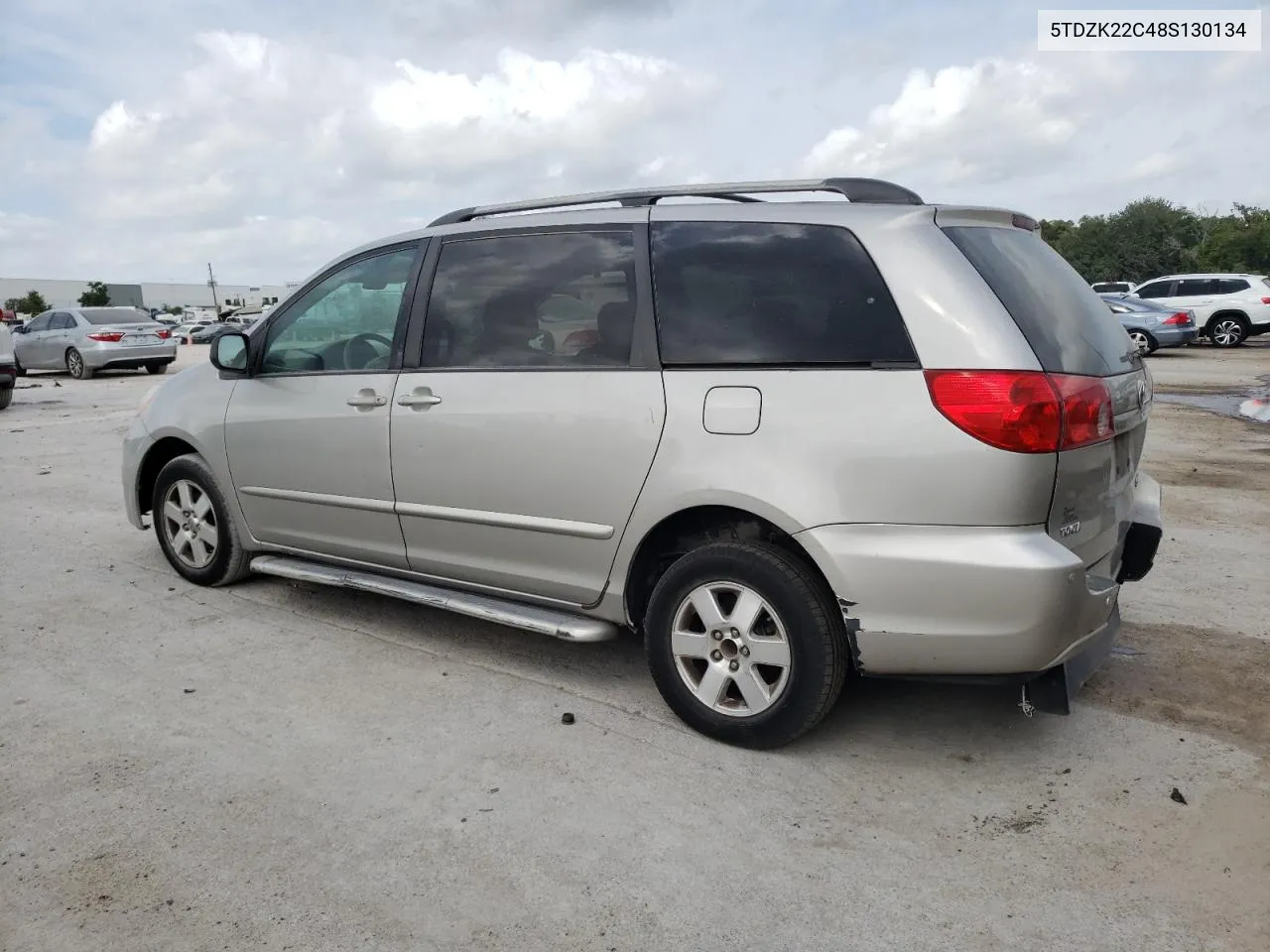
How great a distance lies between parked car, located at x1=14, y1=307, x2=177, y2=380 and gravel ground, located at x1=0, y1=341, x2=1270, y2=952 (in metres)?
16.5

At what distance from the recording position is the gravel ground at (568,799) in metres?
2.46

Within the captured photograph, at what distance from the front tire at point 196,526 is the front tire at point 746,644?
8.41ft

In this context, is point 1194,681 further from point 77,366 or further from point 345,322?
point 77,366

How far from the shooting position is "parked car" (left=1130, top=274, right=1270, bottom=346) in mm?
21484

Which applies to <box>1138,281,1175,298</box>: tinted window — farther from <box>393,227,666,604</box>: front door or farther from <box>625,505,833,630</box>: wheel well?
<box>625,505,833,630</box>: wheel well

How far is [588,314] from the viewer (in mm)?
3633

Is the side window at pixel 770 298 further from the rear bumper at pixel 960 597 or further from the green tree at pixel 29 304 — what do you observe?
the green tree at pixel 29 304

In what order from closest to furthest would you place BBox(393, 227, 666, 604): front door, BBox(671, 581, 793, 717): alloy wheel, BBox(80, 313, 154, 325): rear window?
BBox(671, 581, 793, 717): alloy wheel, BBox(393, 227, 666, 604): front door, BBox(80, 313, 154, 325): rear window

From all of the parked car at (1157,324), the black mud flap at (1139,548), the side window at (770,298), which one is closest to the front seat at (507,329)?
the side window at (770,298)

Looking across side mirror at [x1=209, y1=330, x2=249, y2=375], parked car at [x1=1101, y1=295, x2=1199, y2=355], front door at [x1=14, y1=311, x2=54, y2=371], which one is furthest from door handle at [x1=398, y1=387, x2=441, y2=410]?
front door at [x1=14, y1=311, x2=54, y2=371]

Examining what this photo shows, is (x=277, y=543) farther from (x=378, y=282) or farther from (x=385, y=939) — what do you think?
(x=385, y=939)

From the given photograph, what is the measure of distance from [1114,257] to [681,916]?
184 feet

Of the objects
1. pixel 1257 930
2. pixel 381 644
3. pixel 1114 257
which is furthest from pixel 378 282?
pixel 1114 257

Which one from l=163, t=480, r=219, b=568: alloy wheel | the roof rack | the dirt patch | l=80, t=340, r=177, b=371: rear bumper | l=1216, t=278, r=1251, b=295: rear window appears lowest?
the dirt patch
